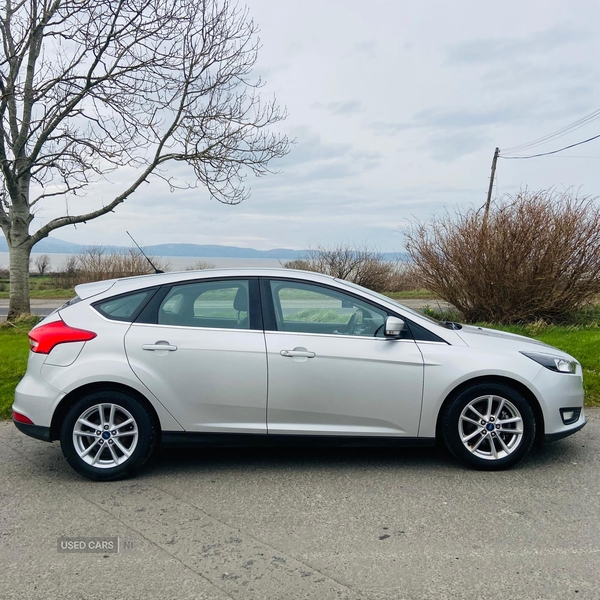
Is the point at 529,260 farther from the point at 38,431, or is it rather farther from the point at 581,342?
the point at 38,431

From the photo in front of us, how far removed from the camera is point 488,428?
4.56 m

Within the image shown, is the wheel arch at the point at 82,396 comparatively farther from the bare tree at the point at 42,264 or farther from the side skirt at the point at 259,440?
the bare tree at the point at 42,264

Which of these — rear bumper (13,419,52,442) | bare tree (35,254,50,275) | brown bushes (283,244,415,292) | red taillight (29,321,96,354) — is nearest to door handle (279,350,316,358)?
red taillight (29,321,96,354)

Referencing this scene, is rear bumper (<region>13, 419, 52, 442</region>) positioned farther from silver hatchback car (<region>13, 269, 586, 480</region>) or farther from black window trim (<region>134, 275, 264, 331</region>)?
black window trim (<region>134, 275, 264, 331</region>)

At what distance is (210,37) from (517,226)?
6598 millimetres

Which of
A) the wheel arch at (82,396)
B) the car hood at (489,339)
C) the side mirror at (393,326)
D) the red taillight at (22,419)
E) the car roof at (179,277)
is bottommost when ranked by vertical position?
the red taillight at (22,419)

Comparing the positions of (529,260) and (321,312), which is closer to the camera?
(321,312)

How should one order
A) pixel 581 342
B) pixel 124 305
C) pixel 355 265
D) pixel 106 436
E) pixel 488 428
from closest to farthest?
pixel 106 436 < pixel 488 428 < pixel 124 305 < pixel 581 342 < pixel 355 265

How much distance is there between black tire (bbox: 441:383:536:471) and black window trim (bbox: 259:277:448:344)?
0.50 metres

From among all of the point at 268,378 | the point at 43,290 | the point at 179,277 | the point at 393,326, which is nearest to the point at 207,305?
the point at 179,277

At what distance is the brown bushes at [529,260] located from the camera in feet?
36.7

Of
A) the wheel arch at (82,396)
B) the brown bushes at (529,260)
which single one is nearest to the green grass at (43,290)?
the brown bushes at (529,260)

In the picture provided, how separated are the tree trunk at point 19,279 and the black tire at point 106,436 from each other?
314 inches

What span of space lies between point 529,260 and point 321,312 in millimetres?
7752
